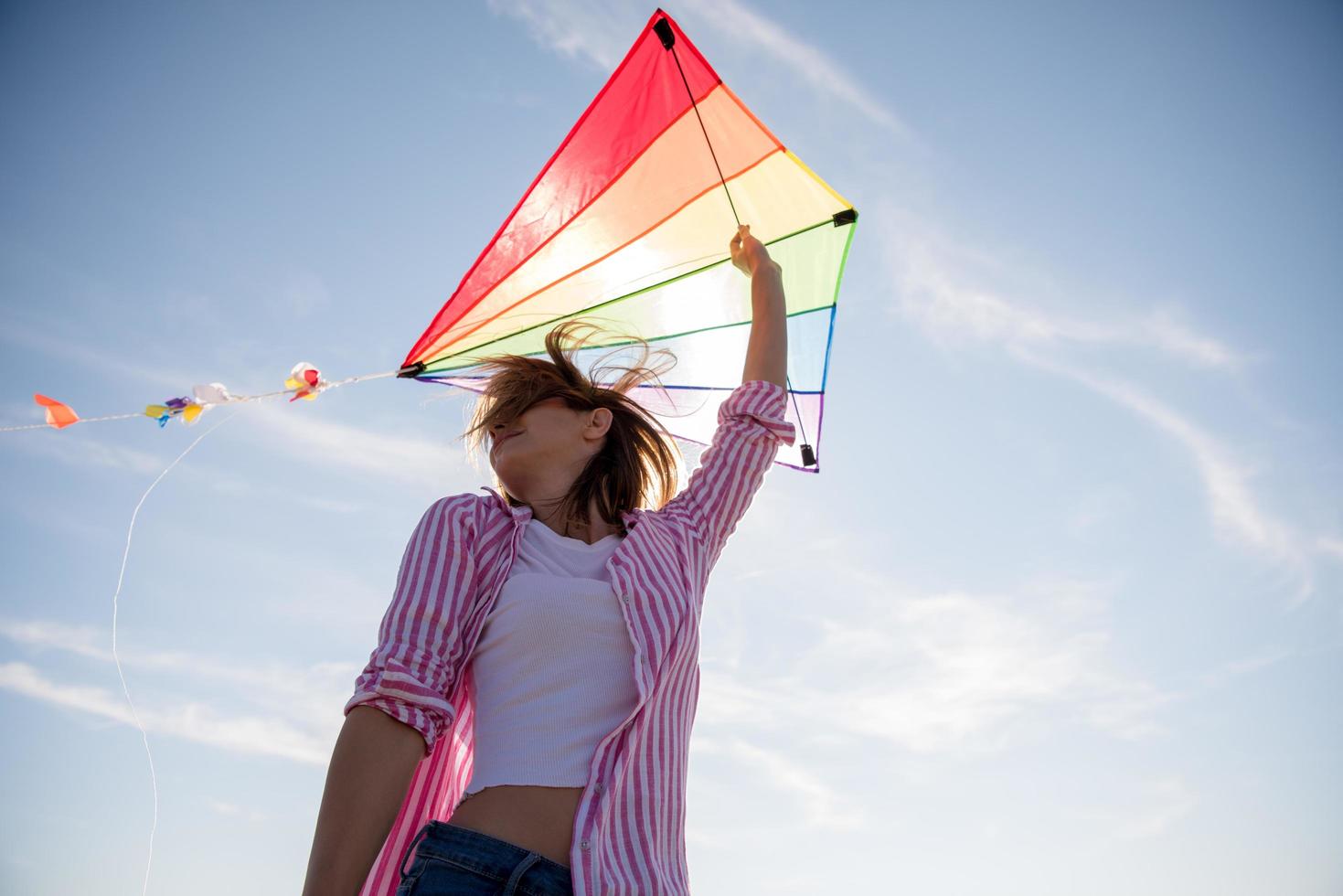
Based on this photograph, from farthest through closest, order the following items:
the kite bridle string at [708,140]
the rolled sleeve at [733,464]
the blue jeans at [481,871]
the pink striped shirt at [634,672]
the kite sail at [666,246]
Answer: the kite sail at [666,246] < the kite bridle string at [708,140] < the rolled sleeve at [733,464] < the pink striped shirt at [634,672] < the blue jeans at [481,871]

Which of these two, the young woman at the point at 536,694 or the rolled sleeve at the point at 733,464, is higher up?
the rolled sleeve at the point at 733,464

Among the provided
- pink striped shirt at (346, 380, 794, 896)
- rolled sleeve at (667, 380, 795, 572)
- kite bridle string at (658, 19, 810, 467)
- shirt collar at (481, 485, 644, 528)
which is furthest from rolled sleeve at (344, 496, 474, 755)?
kite bridle string at (658, 19, 810, 467)

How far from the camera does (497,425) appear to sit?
7.65 ft

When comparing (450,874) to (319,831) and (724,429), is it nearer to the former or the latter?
(319,831)

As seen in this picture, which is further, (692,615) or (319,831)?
(692,615)

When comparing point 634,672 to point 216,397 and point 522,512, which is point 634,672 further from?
point 216,397

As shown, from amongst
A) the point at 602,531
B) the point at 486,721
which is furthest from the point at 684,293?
the point at 486,721

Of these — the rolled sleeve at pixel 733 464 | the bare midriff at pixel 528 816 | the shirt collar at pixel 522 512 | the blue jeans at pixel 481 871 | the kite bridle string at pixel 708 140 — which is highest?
the kite bridle string at pixel 708 140

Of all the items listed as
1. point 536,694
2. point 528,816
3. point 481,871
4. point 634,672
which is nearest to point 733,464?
point 634,672

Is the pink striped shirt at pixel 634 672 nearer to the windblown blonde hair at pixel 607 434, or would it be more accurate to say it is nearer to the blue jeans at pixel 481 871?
the blue jeans at pixel 481 871

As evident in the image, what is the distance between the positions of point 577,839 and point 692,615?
1.60ft

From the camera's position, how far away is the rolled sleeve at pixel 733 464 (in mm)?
2125

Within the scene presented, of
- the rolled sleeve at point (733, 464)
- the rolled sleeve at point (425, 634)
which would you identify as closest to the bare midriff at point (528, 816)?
the rolled sleeve at point (425, 634)

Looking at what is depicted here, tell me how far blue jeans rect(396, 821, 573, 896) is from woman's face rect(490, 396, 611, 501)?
85 cm
